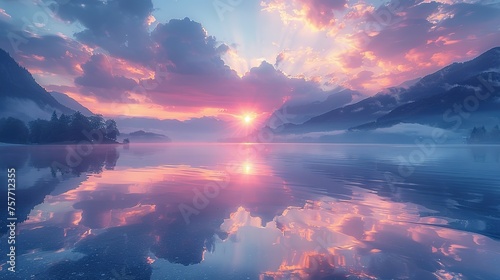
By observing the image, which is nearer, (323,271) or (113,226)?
(323,271)

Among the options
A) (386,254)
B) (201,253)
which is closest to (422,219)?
(386,254)

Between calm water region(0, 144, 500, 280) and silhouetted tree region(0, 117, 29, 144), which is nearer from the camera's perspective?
calm water region(0, 144, 500, 280)

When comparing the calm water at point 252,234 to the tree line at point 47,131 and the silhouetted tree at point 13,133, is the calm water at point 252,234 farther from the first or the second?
the silhouetted tree at point 13,133

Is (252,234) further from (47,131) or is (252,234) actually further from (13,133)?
(13,133)

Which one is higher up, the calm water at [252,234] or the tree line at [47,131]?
the tree line at [47,131]

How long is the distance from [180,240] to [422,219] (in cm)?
1435

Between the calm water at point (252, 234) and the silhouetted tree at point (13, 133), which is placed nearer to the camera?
the calm water at point (252, 234)

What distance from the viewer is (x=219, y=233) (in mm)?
13602

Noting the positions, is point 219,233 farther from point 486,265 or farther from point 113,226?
point 486,265

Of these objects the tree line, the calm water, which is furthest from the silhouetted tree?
the calm water

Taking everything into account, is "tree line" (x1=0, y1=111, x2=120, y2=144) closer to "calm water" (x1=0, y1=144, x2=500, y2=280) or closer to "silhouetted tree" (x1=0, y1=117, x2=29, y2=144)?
"silhouetted tree" (x1=0, y1=117, x2=29, y2=144)

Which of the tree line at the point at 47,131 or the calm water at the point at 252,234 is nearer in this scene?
the calm water at the point at 252,234

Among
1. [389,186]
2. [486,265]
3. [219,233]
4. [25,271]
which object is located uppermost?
[389,186]

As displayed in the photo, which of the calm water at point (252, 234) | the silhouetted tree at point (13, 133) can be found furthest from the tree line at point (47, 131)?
the calm water at point (252, 234)
